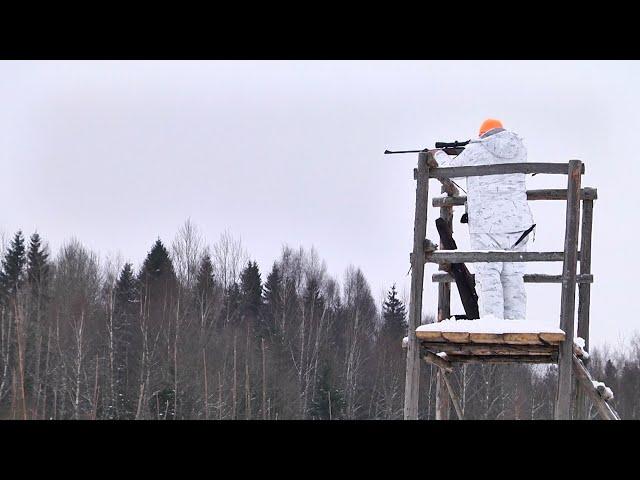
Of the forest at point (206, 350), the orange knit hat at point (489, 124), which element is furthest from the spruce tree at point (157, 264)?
the orange knit hat at point (489, 124)

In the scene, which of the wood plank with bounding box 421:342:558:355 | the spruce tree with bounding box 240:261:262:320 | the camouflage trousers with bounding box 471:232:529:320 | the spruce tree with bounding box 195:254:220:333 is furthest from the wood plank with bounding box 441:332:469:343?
the spruce tree with bounding box 240:261:262:320

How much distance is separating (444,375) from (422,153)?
8.70 feet

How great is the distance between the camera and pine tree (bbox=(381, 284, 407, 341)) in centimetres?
5112

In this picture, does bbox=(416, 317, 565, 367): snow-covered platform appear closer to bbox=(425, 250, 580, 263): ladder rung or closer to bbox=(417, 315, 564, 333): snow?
bbox=(417, 315, 564, 333): snow

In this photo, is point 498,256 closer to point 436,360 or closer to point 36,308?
point 436,360

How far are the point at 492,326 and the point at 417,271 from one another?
2.36ft

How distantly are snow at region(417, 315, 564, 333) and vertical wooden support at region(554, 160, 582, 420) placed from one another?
0.15 metres

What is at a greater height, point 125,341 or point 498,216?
point 498,216

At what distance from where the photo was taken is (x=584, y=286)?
8.98m

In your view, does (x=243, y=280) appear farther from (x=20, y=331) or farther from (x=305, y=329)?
(x=20, y=331)

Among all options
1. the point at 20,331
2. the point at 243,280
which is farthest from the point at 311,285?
the point at 20,331

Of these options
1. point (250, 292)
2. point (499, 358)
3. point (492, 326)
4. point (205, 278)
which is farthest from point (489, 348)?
point (250, 292)
